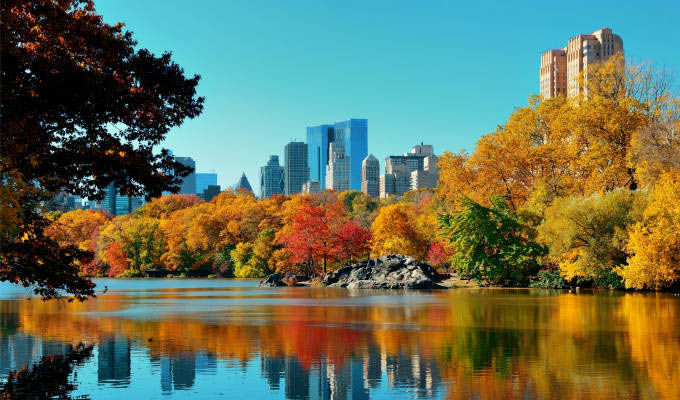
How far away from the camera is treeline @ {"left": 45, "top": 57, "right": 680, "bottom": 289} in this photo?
41.4m

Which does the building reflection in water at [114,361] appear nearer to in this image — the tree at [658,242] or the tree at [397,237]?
the tree at [658,242]

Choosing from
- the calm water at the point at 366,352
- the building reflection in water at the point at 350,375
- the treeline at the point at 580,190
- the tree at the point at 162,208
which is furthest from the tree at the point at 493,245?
the tree at the point at 162,208

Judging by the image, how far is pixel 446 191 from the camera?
60156mm

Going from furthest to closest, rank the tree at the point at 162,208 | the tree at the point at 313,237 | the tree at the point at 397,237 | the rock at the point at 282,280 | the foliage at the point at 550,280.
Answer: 1. the tree at the point at 162,208
2. the tree at the point at 397,237
3. the tree at the point at 313,237
4. the rock at the point at 282,280
5. the foliage at the point at 550,280

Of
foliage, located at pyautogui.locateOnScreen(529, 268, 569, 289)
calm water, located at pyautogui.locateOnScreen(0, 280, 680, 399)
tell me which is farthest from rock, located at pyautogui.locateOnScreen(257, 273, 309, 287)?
calm water, located at pyautogui.locateOnScreen(0, 280, 680, 399)

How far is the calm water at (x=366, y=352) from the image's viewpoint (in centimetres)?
1183

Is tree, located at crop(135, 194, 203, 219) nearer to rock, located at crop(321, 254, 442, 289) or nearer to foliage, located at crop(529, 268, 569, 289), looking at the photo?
rock, located at crop(321, 254, 442, 289)

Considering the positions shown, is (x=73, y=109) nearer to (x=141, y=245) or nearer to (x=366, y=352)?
(x=366, y=352)

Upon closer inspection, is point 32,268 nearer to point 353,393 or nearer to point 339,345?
point 339,345

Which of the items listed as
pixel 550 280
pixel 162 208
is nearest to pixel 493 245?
pixel 550 280

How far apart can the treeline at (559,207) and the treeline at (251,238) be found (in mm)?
207

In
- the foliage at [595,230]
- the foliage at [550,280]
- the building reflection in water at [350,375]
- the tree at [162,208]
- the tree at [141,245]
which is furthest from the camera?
the tree at [162,208]

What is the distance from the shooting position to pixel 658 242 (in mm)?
37156

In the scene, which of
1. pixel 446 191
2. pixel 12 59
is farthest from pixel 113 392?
pixel 446 191
